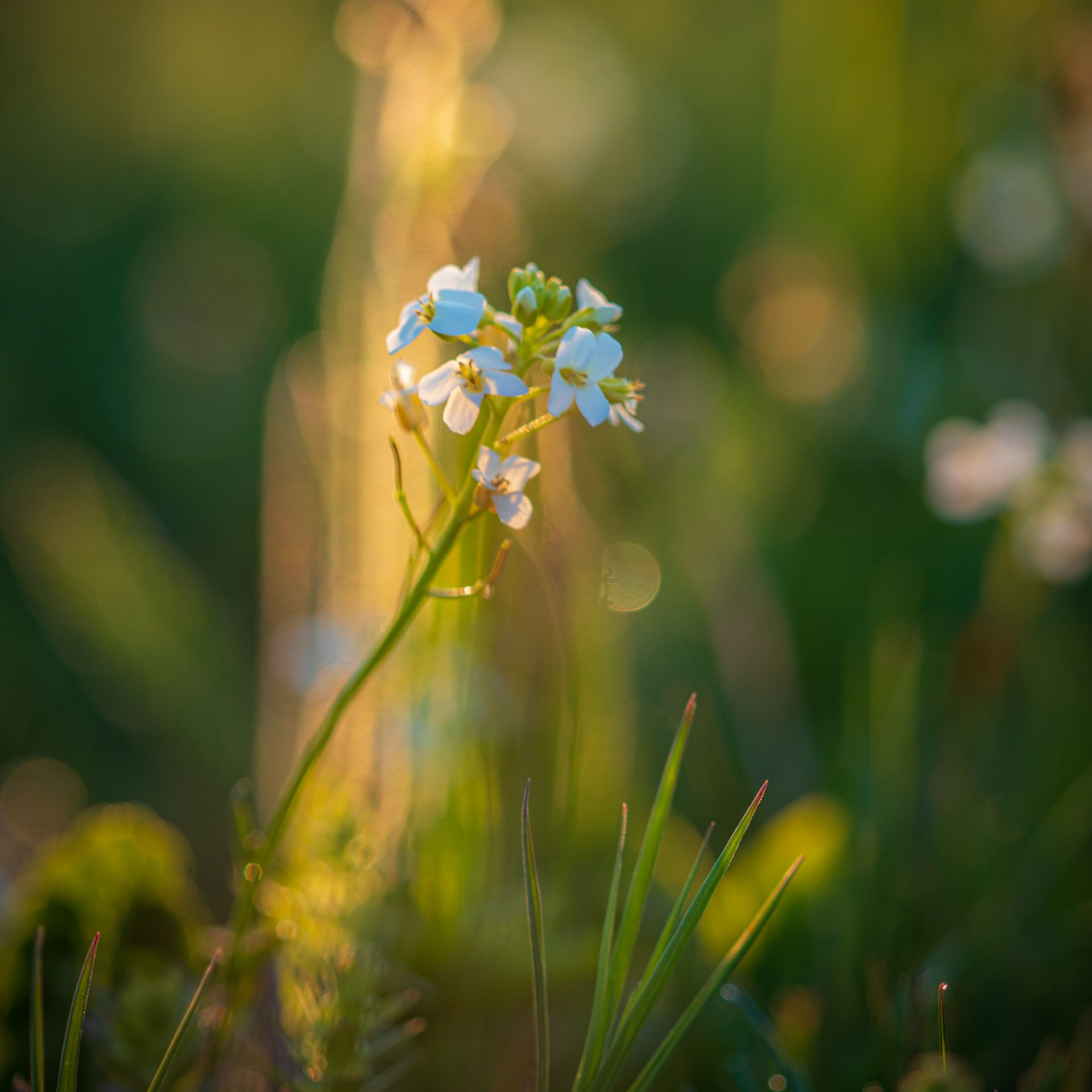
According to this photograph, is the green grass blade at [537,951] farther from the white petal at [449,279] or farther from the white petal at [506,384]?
the white petal at [449,279]

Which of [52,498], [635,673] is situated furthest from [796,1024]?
[52,498]

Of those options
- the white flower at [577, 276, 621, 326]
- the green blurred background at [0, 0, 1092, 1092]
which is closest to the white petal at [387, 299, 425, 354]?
the white flower at [577, 276, 621, 326]

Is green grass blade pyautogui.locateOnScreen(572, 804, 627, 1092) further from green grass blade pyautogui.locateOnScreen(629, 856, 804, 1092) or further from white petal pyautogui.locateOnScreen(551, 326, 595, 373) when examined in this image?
white petal pyautogui.locateOnScreen(551, 326, 595, 373)

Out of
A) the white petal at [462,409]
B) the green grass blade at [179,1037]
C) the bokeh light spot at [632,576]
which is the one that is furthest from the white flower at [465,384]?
the bokeh light spot at [632,576]

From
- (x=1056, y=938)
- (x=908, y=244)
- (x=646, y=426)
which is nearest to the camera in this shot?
(x=1056, y=938)

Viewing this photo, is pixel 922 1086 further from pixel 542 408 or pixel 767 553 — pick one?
pixel 767 553

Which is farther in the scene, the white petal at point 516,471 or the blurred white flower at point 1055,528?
the blurred white flower at point 1055,528

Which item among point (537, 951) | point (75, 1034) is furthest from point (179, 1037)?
point (537, 951)

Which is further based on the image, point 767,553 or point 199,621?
point 767,553
